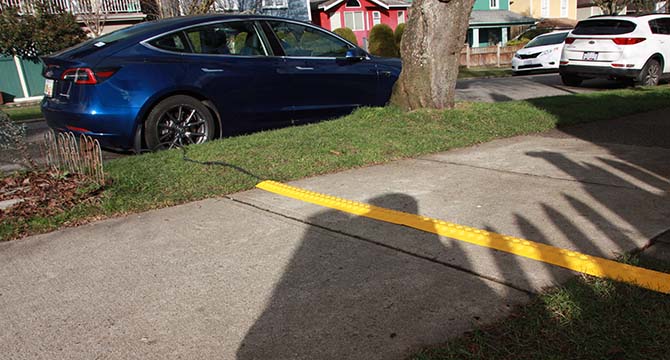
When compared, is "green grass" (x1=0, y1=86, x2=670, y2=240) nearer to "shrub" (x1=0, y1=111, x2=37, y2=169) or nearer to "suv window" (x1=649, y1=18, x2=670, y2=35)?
"shrub" (x1=0, y1=111, x2=37, y2=169)

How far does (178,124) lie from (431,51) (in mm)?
3629

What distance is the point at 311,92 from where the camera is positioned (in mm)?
7250

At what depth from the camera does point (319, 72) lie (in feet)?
23.9

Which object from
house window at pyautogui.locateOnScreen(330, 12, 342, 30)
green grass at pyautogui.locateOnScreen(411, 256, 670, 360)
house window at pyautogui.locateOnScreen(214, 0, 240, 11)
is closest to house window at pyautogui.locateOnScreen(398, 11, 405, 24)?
house window at pyautogui.locateOnScreen(330, 12, 342, 30)

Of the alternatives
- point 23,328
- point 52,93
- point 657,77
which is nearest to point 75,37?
point 52,93

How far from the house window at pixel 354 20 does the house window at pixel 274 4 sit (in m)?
7.77

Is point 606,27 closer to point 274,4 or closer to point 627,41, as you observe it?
point 627,41

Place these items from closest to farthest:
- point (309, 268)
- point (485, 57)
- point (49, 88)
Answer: point (309, 268) → point (49, 88) → point (485, 57)

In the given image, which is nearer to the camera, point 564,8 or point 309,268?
point 309,268

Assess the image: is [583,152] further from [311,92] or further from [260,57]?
[260,57]

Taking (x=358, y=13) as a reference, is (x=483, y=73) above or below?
below

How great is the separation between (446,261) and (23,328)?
221 centimetres

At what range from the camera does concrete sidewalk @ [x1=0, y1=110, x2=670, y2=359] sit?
250 cm

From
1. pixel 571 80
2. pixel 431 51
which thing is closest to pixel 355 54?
pixel 431 51
